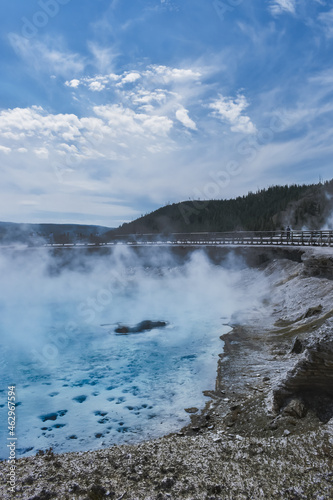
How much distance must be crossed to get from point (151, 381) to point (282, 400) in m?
4.32

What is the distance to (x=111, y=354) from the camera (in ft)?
42.1

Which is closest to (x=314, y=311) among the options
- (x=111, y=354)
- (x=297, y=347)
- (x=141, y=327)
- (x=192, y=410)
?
(x=297, y=347)

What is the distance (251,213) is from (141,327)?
280 ft

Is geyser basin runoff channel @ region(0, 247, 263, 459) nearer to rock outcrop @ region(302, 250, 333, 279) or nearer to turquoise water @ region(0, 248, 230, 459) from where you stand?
turquoise water @ region(0, 248, 230, 459)

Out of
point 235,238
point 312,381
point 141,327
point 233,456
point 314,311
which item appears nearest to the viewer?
point 233,456

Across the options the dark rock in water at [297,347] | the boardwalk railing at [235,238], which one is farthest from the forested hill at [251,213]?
the dark rock in water at [297,347]

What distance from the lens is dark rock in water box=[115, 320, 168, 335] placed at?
1591cm

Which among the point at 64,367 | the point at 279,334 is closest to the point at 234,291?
the point at 279,334

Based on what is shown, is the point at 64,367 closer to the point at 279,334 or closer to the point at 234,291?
the point at 279,334

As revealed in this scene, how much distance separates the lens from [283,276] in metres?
20.6

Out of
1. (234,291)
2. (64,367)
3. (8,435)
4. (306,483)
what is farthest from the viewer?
A: (234,291)

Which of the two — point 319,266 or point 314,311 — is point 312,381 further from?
point 319,266

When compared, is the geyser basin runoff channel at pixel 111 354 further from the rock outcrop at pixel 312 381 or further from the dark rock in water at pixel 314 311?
the dark rock in water at pixel 314 311

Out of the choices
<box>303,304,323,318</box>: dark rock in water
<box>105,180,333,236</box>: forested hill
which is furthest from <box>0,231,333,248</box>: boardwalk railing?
<box>105,180,333,236</box>: forested hill
